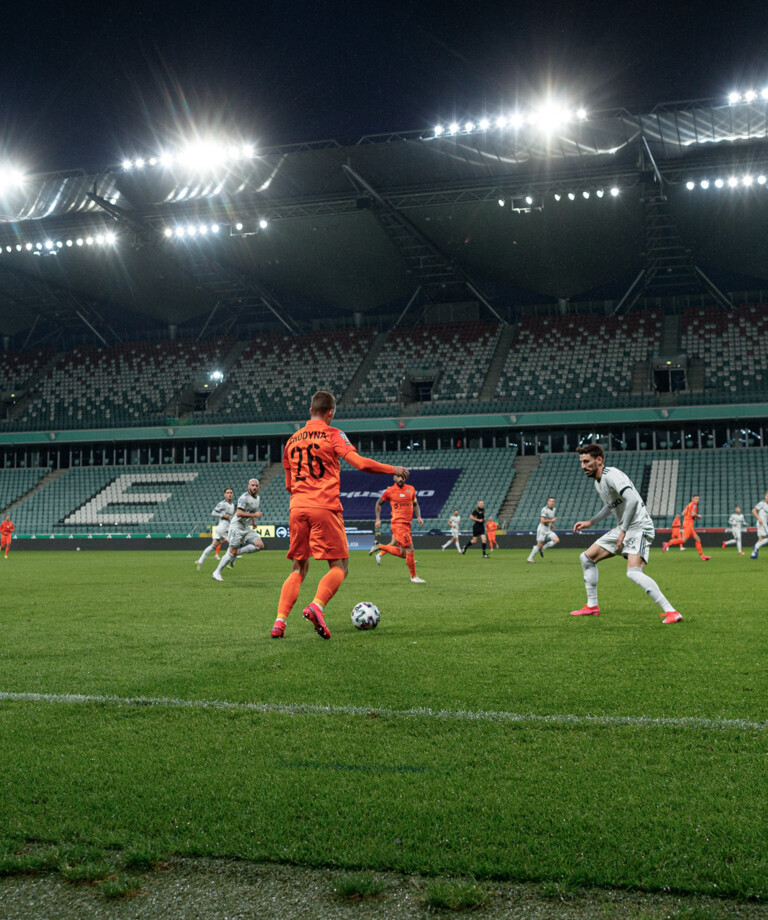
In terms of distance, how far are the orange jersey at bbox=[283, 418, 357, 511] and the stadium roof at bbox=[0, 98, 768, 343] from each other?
30.8 metres

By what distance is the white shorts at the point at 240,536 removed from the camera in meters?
17.2

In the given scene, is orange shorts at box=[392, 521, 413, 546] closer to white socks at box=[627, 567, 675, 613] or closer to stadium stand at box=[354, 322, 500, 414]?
white socks at box=[627, 567, 675, 613]

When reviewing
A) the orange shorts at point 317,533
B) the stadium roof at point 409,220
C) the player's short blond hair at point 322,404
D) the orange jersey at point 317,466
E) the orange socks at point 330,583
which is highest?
the stadium roof at point 409,220

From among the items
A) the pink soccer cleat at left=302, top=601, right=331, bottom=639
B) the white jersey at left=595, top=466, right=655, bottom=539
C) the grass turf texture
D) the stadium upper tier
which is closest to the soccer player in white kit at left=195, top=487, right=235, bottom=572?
the grass turf texture

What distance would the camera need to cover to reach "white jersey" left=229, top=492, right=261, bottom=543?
16406 millimetres

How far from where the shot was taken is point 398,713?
4910mm

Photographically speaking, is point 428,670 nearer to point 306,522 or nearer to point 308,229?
point 306,522

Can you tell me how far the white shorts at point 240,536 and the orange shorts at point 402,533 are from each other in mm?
3169

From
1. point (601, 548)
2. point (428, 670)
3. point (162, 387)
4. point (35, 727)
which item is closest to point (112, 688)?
point (35, 727)

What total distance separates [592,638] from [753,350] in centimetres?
4073

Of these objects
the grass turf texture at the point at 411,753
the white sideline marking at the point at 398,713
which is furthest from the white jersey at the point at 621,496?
the white sideline marking at the point at 398,713

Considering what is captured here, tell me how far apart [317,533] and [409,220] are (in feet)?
124

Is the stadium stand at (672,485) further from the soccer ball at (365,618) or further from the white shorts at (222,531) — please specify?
the soccer ball at (365,618)

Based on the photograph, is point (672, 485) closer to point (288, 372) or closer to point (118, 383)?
point (288, 372)
